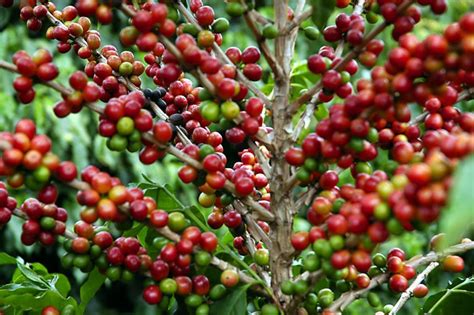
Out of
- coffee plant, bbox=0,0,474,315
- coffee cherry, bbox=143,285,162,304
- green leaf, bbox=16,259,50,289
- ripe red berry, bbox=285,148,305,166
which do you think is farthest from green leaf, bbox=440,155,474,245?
green leaf, bbox=16,259,50,289

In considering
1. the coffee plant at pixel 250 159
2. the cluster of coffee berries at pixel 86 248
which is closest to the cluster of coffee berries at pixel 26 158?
the coffee plant at pixel 250 159

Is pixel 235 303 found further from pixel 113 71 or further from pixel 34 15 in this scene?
pixel 34 15

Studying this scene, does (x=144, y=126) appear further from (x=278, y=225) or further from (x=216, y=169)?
(x=278, y=225)

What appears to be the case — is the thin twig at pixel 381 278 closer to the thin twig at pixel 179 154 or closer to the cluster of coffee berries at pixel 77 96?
the thin twig at pixel 179 154

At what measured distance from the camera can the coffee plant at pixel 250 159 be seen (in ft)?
2.48

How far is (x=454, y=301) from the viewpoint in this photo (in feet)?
3.59

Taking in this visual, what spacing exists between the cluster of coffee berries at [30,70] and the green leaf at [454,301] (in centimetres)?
70

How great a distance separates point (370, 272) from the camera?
105 cm

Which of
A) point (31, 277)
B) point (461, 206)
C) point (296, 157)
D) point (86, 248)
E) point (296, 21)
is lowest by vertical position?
point (31, 277)

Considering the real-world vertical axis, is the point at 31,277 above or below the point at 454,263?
below

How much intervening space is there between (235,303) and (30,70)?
418mm

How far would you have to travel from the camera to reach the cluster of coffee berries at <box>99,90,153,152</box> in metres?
0.85

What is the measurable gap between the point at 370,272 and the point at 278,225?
178 millimetres

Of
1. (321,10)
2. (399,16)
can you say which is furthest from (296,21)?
(399,16)
